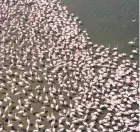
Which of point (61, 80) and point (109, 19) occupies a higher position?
point (109, 19)

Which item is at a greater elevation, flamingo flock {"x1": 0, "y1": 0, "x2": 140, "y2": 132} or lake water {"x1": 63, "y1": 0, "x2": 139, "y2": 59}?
lake water {"x1": 63, "y1": 0, "x2": 139, "y2": 59}

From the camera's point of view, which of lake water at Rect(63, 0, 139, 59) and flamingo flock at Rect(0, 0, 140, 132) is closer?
flamingo flock at Rect(0, 0, 140, 132)

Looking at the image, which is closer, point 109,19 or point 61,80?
point 61,80

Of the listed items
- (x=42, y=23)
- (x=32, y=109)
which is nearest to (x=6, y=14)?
(x=42, y=23)

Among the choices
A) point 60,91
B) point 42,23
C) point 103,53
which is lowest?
point 60,91

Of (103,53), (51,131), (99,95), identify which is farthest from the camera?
(103,53)

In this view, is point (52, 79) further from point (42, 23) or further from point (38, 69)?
point (42, 23)
